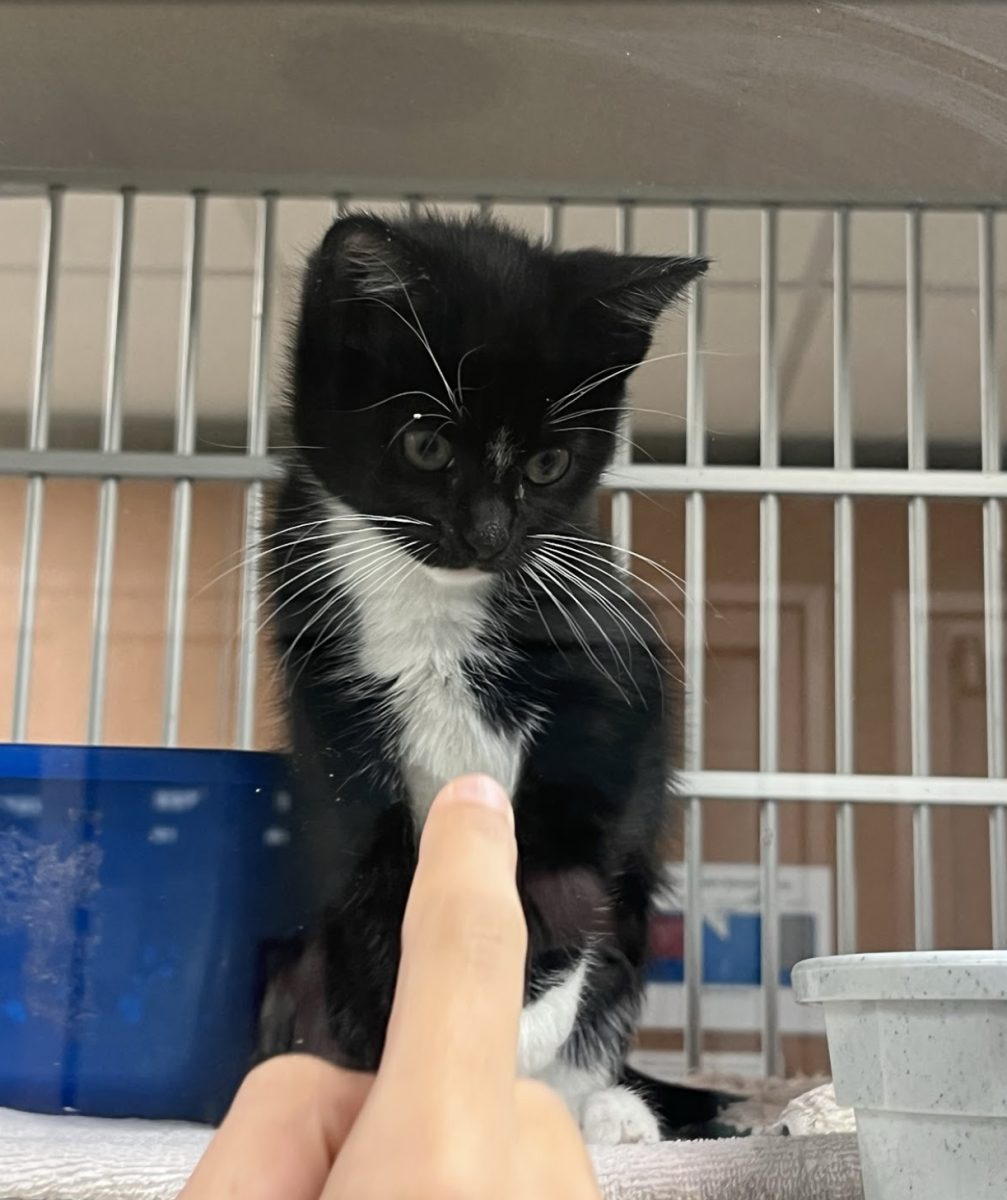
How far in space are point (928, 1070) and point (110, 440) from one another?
50 centimetres

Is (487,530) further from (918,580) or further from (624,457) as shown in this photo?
(918,580)

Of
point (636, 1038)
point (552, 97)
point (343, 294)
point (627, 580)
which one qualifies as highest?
point (552, 97)

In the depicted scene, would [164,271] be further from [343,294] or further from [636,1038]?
[636,1038]

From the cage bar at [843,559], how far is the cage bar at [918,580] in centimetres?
3

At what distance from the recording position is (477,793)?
0.30 meters

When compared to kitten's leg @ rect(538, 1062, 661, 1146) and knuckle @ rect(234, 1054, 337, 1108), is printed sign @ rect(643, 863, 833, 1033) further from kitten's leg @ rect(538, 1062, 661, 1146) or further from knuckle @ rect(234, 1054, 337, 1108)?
knuckle @ rect(234, 1054, 337, 1108)

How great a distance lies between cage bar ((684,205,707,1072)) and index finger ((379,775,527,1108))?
38 centimetres

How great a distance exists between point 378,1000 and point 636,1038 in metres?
0.17

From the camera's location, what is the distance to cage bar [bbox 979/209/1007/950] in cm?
67

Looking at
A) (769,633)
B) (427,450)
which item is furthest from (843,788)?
(427,450)

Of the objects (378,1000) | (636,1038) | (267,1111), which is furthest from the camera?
(636,1038)

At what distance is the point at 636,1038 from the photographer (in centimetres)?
62

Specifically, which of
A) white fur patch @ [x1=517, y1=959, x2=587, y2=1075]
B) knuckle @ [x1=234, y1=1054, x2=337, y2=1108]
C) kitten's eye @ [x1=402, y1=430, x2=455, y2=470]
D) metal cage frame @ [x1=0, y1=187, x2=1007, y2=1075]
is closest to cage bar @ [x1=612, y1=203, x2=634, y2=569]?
metal cage frame @ [x1=0, y1=187, x2=1007, y2=1075]

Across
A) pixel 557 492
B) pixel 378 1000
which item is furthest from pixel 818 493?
pixel 378 1000
